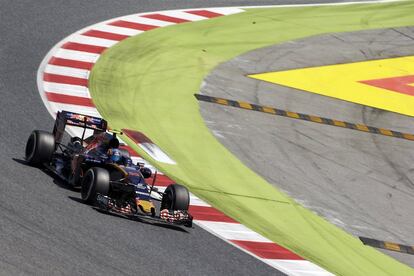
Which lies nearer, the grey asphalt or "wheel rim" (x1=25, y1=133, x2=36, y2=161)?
"wheel rim" (x1=25, y1=133, x2=36, y2=161)

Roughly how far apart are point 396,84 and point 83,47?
6.91m

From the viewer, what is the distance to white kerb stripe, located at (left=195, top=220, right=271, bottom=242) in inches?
601

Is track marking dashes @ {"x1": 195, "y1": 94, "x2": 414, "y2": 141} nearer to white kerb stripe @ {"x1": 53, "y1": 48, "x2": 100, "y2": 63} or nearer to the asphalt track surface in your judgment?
white kerb stripe @ {"x1": 53, "y1": 48, "x2": 100, "y2": 63}

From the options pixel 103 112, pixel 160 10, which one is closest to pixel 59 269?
pixel 103 112

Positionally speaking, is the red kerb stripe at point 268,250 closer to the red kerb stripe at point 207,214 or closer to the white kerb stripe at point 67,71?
the red kerb stripe at point 207,214

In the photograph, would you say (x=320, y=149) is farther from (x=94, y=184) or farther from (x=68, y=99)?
(x=94, y=184)

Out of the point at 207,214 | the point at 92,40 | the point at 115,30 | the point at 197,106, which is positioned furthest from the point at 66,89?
the point at 207,214

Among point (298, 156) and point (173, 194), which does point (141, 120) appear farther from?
point (173, 194)

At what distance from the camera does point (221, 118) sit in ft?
65.9

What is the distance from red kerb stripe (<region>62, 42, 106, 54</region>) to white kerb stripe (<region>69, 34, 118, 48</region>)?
0.18 metres

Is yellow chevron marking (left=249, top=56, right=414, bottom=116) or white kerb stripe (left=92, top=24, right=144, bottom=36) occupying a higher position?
white kerb stripe (left=92, top=24, right=144, bottom=36)

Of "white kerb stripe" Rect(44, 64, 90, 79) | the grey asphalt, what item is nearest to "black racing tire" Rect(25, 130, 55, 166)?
the grey asphalt

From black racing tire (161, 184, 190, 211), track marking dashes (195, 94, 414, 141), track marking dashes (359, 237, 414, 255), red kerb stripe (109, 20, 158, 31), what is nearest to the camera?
black racing tire (161, 184, 190, 211)

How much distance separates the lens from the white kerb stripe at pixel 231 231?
15.3 m
